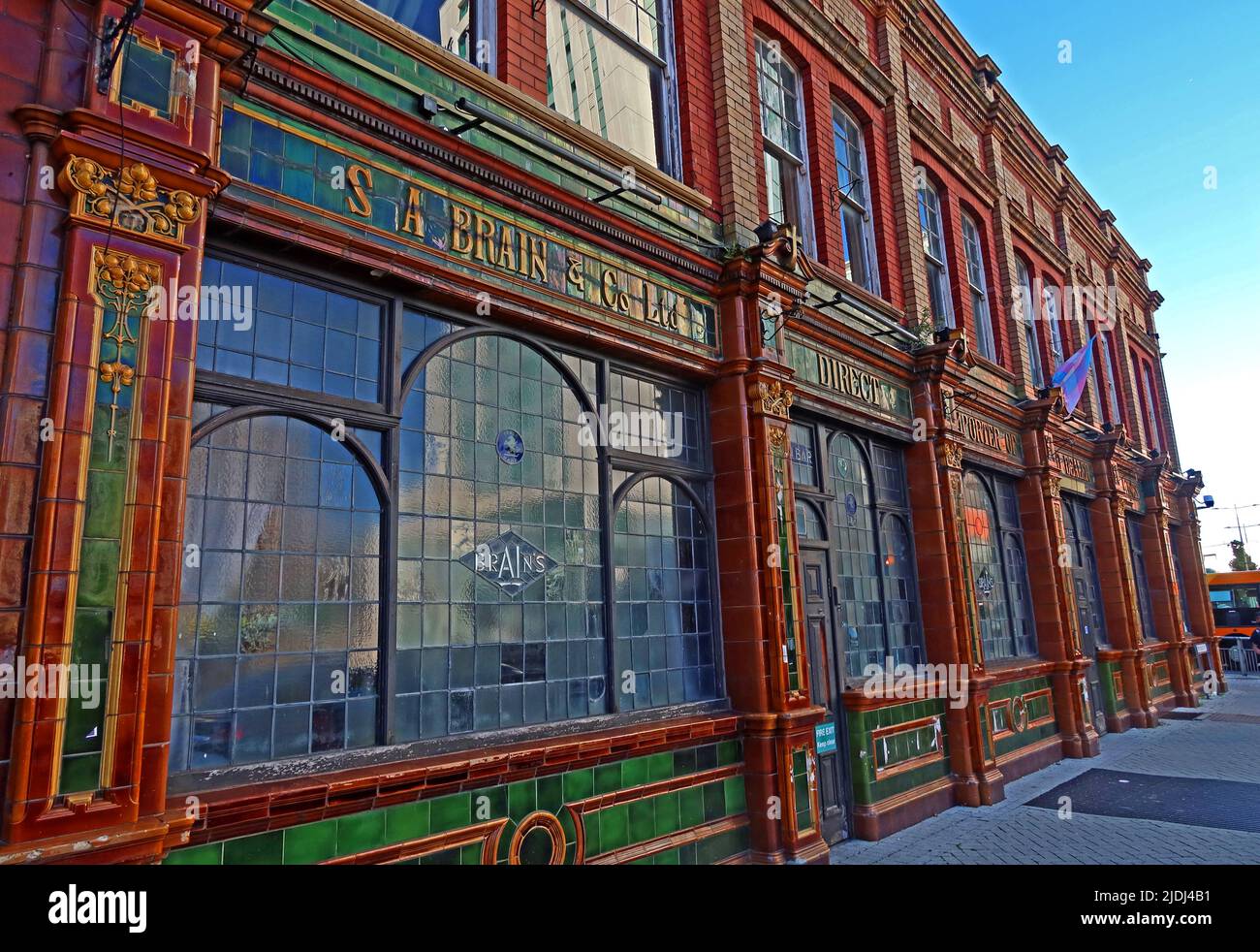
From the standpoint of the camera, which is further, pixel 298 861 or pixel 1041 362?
pixel 1041 362

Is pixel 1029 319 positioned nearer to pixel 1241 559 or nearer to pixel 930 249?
pixel 930 249

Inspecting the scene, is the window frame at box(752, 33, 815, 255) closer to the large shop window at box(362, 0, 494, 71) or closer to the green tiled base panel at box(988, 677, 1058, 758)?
the large shop window at box(362, 0, 494, 71)

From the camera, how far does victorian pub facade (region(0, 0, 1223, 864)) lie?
3.31 meters

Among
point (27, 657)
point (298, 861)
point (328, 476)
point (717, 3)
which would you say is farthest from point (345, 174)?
point (717, 3)

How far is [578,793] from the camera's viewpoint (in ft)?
17.0

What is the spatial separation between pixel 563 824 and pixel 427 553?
6.70 ft

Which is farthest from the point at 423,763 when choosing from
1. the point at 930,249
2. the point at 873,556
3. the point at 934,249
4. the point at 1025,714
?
the point at 934,249

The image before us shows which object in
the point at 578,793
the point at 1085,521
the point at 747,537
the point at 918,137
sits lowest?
the point at 578,793

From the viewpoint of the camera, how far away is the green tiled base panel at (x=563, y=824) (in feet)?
12.7

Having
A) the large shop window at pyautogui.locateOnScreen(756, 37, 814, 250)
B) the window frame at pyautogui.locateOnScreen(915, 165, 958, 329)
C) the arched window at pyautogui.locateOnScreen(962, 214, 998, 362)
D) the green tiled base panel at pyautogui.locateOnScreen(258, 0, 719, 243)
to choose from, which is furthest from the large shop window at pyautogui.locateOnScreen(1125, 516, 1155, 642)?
the green tiled base panel at pyautogui.locateOnScreen(258, 0, 719, 243)

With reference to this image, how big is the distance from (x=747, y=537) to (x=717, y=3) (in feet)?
18.7

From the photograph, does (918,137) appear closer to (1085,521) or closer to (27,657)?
(1085,521)

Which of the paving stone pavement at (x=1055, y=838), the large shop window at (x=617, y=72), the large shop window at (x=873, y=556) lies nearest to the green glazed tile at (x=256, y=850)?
Result: the paving stone pavement at (x=1055, y=838)
